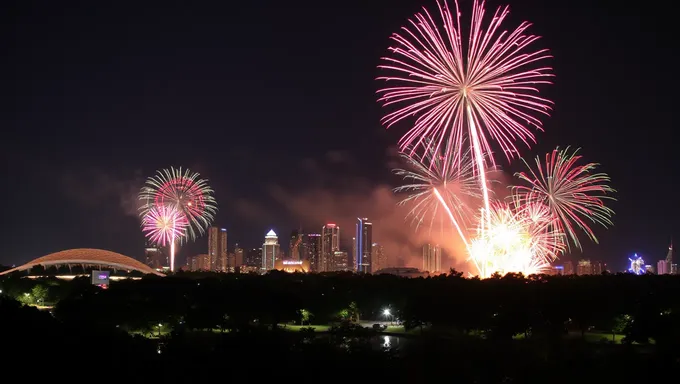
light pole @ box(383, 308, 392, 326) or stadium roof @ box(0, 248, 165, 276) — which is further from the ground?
stadium roof @ box(0, 248, 165, 276)

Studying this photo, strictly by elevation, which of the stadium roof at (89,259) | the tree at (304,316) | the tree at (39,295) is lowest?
the tree at (304,316)

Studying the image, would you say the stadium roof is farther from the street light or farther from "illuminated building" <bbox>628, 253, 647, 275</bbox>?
"illuminated building" <bbox>628, 253, 647, 275</bbox>

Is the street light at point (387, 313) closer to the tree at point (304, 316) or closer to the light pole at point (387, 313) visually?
the light pole at point (387, 313)

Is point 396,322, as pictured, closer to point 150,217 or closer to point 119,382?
point 150,217

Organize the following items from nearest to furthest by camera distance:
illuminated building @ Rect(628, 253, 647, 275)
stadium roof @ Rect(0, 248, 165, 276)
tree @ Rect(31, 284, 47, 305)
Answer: tree @ Rect(31, 284, 47, 305) < stadium roof @ Rect(0, 248, 165, 276) < illuminated building @ Rect(628, 253, 647, 275)

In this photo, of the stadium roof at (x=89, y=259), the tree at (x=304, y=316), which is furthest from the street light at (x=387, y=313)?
the stadium roof at (x=89, y=259)

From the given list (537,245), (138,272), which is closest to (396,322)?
(537,245)

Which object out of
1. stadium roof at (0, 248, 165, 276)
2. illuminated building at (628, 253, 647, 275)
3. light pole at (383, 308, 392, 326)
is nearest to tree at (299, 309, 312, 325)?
light pole at (383, 308, 392, 326)

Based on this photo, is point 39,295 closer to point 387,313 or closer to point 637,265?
point 387,313

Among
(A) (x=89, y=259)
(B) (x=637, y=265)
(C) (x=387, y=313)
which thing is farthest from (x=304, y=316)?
(B) (x=637, y=265)
